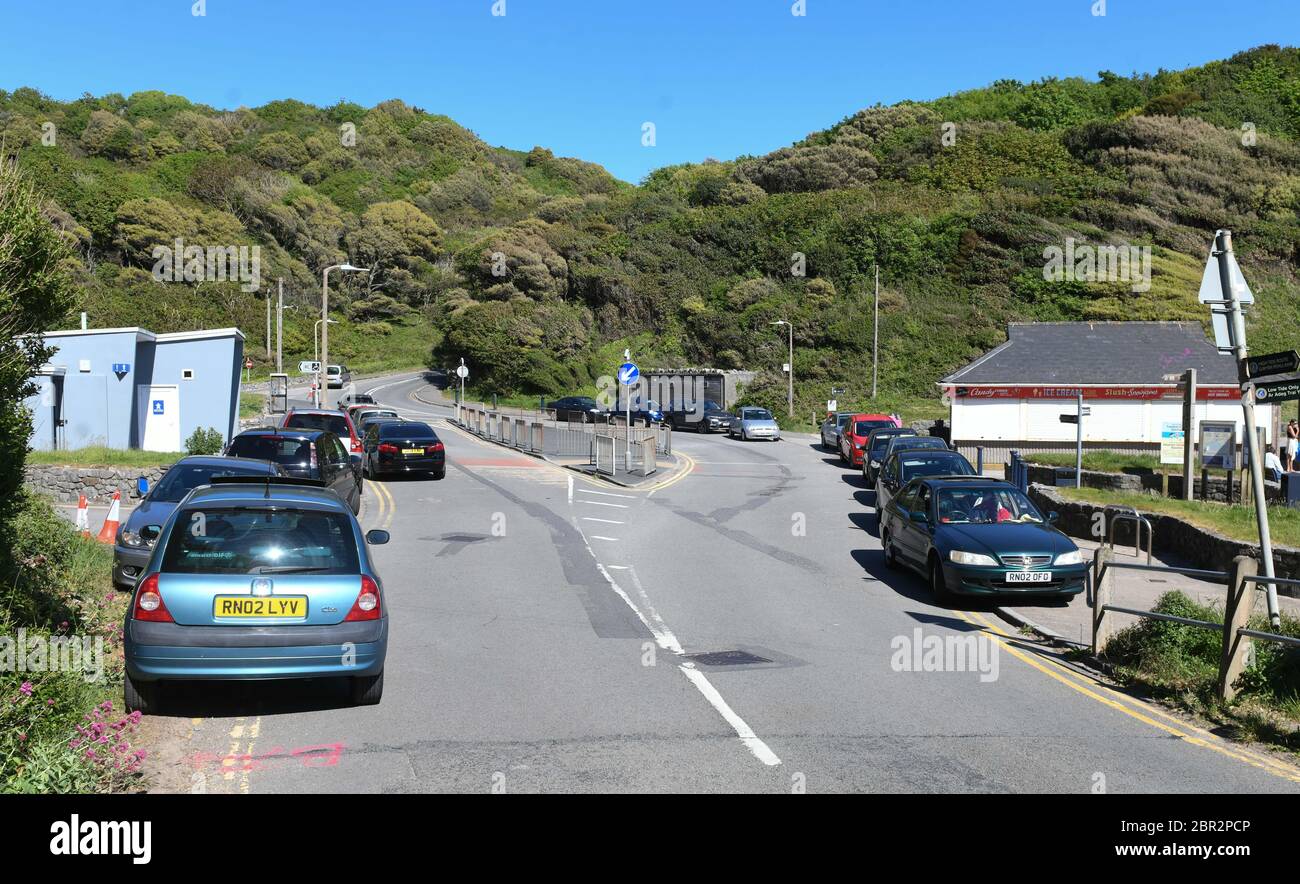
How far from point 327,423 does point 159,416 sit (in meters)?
7.99

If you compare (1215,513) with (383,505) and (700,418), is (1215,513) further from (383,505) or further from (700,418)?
(700,418)

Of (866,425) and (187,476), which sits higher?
(866,425)

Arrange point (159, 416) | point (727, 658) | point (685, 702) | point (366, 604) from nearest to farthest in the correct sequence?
point (366, 604), point (685, 702), point (727, 658), point (159, 416)

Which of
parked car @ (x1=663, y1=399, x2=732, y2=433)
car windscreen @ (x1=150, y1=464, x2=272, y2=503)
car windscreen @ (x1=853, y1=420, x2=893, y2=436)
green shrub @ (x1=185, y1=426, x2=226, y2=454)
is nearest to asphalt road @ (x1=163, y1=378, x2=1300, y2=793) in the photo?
car windscreen @ (x1=150, y1=464, x2=272, y2=503)

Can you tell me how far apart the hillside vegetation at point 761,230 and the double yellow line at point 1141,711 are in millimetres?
40803

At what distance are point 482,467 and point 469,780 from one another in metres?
Answer: 26.0

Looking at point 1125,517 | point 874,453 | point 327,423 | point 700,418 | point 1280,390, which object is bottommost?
point 1125,517

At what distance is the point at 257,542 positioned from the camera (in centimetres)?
758

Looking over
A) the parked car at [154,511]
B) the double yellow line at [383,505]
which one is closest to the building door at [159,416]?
the double yellow line at [383,505]

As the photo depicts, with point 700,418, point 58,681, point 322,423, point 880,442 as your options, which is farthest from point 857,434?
point 58,681

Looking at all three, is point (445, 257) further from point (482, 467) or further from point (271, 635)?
point (271, 635)

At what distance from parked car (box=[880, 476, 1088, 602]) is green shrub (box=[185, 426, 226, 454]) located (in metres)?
18.2
